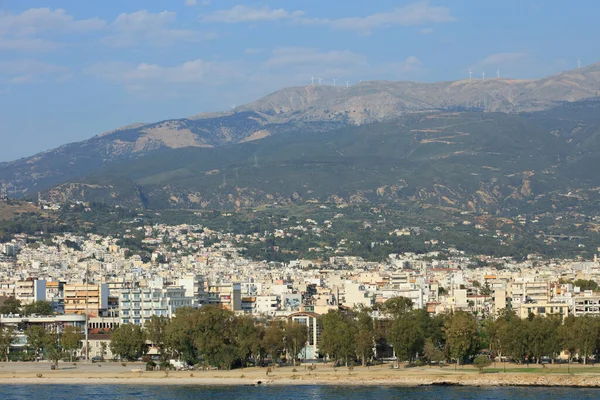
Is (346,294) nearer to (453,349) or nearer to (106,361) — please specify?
(106,361)

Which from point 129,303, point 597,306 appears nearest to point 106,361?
point 129,303

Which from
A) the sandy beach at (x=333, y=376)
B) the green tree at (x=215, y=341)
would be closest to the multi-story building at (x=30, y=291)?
the sandy beach at (x=333, y=376)

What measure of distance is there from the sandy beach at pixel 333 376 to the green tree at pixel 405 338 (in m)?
1.64

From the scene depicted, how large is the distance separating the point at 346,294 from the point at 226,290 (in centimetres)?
1684

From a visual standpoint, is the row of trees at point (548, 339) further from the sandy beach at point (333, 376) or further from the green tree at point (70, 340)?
the green tree at point (70, 340)

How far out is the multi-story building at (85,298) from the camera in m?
143

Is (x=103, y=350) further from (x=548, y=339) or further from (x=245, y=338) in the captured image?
(x=548, y=339)

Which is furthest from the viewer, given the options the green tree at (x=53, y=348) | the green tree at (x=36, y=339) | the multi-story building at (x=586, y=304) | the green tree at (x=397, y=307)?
the multi-story building at (x=586, y=304)

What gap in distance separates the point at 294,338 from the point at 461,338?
1372 cm

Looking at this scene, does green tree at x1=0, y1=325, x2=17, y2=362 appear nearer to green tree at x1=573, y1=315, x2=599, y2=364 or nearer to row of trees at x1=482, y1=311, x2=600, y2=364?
row of trees at x1=482, y1=311, x2=600, y2=364

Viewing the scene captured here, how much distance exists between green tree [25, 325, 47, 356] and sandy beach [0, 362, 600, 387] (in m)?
13.0

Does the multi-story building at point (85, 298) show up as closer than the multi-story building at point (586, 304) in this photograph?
No

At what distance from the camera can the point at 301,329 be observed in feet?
362

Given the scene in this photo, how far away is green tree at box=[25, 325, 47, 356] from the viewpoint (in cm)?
12112
